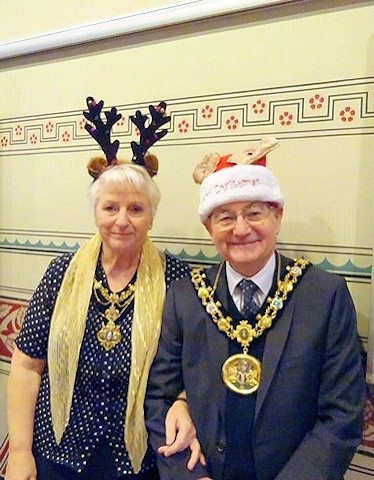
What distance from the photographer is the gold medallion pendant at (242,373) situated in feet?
A: 3.23

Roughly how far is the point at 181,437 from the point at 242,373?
162 mm

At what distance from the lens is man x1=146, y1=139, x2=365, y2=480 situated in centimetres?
95

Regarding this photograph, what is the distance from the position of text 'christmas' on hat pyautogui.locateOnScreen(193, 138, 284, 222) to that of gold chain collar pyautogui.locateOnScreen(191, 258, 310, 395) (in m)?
0.15

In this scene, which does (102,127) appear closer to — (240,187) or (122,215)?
(122,215)

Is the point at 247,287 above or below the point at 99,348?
above

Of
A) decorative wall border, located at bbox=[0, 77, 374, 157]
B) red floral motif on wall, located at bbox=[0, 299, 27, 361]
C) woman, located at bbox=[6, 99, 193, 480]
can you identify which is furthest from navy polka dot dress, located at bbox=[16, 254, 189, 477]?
red floral motif on wall, located at bbox=[0, 299, 27, 361]

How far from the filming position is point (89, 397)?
1.18 metres

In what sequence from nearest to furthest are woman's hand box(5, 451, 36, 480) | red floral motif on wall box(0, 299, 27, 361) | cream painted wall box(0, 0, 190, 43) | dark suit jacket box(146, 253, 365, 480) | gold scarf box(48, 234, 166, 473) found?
dark suit jacket box(146, 253, 365, 480), gold scarf box(48, 234, 166, 473), woman's hand box(5, 451, 36, 480), cream painted wall box(0, 0, 190, 43), red floral motif on wall box(0, 299, 27, 361)

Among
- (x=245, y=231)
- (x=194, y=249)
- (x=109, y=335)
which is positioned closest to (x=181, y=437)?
(x=109, y=335)

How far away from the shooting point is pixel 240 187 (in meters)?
0.97

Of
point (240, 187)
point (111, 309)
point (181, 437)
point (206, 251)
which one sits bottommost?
point (181, 437)

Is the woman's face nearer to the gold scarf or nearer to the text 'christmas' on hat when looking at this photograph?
the gold scarf

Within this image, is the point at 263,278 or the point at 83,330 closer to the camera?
the point at 263,278

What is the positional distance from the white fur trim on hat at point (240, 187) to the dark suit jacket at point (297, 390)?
174 mm
